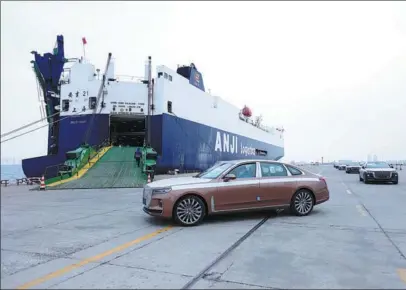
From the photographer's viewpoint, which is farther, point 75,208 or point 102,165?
point 102,165

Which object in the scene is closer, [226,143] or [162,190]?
[162,190]

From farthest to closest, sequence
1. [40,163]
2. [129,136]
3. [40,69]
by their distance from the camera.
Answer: [129,136]
[40,69]
[40,163]

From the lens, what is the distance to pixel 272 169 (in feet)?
30.0

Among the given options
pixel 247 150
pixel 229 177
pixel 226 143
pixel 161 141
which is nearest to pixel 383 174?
pixel 161 141

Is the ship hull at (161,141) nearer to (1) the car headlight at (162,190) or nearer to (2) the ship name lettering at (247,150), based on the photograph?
(2) the ship name lettering at (247,150)

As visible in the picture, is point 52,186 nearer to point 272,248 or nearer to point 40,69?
point 40,69

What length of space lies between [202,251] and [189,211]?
7.42ft

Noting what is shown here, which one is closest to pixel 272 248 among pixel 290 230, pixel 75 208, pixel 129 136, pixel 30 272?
pixel 290 230

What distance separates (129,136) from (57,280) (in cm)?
2621

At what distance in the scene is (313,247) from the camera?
5.92 m

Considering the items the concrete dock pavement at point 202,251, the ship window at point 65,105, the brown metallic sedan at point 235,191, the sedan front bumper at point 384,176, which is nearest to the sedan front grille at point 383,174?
the sedan front bumper at point 384,176

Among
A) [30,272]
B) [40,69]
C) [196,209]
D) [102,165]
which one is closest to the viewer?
[30,272]

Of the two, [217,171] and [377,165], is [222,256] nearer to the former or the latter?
[217,171]

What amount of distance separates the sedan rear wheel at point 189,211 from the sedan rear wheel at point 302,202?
252 centimetres
